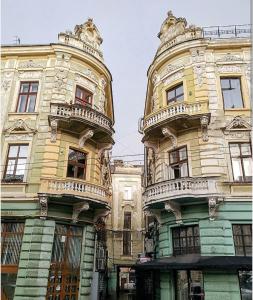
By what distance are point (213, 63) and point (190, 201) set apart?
827 centimetres

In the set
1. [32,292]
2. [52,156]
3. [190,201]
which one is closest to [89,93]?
[52,156]

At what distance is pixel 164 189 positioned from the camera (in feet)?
45.0

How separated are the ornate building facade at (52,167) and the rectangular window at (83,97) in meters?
0.07

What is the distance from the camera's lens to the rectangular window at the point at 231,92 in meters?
15.3

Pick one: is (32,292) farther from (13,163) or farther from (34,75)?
(34,75)

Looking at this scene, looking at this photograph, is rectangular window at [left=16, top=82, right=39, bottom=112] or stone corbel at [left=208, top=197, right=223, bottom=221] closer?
stone corbel at [left=208, top=197, right=223, bottom=221]

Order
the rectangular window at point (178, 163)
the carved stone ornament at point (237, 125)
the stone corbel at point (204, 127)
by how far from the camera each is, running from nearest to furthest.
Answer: the stone corbel at point (204, 127) < the carved stone ornament at point (237, 125) < the rectangular window at point (178, 163)

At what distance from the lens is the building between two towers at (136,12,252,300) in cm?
1215

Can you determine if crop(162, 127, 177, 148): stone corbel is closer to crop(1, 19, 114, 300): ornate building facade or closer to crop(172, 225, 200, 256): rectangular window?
crop(1, 19, 114, 300): ornate building facade

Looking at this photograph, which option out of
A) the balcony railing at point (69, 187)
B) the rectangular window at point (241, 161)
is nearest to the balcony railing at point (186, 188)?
the rectangular window at point (241, 161)

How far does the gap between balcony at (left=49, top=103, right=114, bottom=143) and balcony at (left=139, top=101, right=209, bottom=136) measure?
10.0ft

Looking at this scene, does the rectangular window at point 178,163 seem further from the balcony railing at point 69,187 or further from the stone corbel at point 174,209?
the balcony railing at point 69,187

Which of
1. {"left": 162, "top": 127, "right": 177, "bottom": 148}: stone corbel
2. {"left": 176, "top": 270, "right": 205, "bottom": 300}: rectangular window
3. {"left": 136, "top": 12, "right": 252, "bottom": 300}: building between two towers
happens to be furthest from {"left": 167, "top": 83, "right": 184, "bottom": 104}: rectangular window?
{"left": 176, "top": 270, "right": 205, "bottom": 300}: rectangular window

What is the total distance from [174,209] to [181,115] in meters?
4.75
